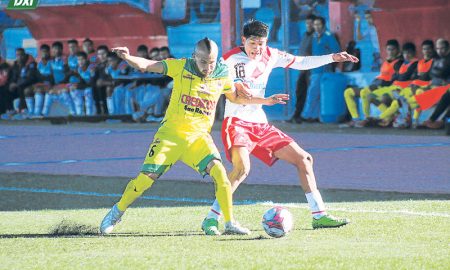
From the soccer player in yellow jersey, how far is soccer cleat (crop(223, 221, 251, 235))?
1 cm

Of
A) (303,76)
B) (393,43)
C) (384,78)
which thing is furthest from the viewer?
(303,76)

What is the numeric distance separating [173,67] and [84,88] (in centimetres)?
1749

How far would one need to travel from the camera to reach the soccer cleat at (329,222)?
959 cm

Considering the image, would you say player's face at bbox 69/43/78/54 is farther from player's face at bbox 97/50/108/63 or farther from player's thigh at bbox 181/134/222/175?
player's thigh at bbox 181/134/222/175

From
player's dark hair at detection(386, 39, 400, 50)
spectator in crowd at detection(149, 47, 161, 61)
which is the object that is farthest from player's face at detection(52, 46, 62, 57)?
player's dark hair at detection(386, 39, 400, 50)

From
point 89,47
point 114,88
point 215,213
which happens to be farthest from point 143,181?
point 89,47

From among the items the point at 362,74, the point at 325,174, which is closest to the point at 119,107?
the point at 362,74

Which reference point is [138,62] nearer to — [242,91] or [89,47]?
[242,91]

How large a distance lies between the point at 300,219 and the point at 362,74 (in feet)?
40.3

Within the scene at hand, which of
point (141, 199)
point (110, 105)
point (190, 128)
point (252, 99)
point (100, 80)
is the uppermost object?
point (252, 99)

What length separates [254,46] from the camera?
992cm

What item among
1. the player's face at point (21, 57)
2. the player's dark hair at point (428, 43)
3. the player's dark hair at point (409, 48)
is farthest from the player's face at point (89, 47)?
the player's dark hair at point (428, 43)

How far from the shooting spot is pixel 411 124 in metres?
20.7

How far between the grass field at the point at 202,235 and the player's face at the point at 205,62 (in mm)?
1309
